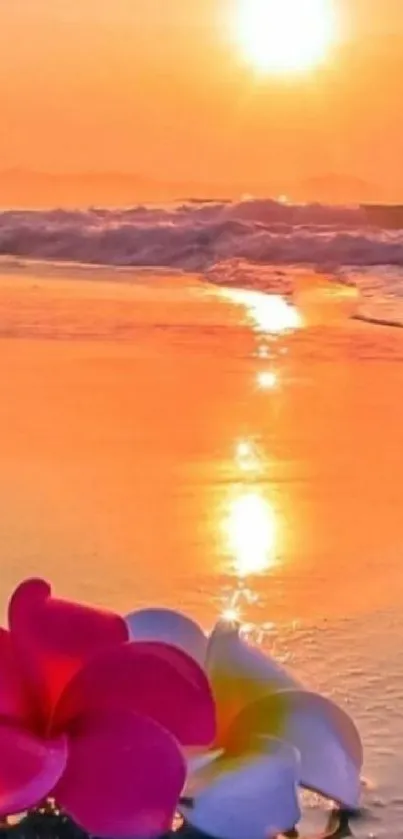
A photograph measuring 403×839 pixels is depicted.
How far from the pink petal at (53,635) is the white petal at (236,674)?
0.13 ft

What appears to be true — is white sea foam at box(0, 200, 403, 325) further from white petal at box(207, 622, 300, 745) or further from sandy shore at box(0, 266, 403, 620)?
white petal at box(207, 622, 300, 745)

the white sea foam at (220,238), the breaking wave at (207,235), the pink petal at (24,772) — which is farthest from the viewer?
the breaking wave at (207,235)

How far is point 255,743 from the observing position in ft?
1.79

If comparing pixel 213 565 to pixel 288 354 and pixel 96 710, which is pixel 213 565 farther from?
pixel 288 354

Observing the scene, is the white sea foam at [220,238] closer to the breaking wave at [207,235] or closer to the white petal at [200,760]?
the breaking wave at [207,235]

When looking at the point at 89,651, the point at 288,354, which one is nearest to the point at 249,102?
the point at 288,354

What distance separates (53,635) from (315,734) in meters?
0.11

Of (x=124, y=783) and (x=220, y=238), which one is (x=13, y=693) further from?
(x=220, y=238)

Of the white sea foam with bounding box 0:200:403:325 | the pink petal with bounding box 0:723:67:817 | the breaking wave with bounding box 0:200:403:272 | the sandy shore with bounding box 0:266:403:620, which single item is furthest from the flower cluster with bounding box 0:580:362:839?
the breaking wave with bounding box 0:200:403:272

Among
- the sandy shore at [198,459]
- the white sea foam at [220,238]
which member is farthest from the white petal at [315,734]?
the white sea foam at [220,238]

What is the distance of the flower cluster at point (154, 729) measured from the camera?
19.9 inches

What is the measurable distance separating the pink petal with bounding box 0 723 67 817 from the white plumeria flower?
51mm

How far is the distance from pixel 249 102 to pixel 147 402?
1.76 meters

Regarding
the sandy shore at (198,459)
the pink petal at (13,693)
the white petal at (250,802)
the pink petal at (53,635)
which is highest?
the pink petal at (53,635)
